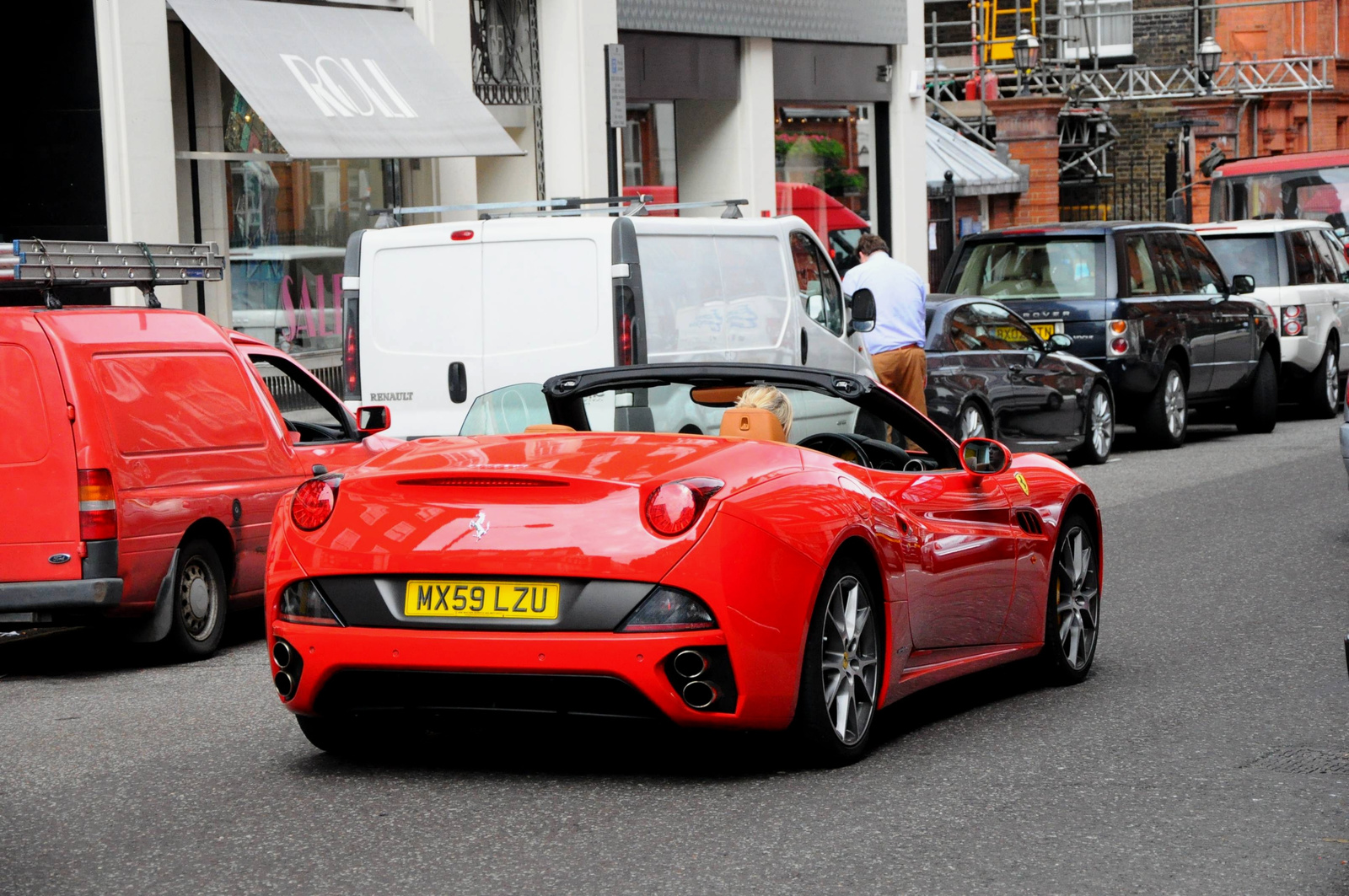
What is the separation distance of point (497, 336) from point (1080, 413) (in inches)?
274

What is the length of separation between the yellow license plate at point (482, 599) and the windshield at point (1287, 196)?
2557 centimetres

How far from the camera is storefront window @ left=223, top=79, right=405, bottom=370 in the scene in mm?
18438

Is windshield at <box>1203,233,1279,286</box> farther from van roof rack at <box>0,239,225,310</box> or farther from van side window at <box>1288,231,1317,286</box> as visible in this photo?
van roof rack at <box>0,239,225,310</box>

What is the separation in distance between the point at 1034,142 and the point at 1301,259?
18.7 m

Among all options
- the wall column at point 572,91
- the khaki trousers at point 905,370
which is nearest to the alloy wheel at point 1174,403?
the khaki trousers at point 905,370

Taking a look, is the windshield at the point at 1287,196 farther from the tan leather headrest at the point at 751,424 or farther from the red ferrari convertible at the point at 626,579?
the red ferrari convertible at the point at 626,579

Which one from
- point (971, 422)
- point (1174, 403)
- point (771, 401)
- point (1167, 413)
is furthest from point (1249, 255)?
point (771, 401)

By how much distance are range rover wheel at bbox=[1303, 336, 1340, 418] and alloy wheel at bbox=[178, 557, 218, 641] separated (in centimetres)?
1498

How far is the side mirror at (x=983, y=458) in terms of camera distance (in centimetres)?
719

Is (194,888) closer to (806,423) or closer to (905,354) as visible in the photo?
(806,423)

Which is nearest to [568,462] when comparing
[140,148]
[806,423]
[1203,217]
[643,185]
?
[806,423]

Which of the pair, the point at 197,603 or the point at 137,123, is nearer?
A: the point at 197,603

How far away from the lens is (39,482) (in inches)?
351

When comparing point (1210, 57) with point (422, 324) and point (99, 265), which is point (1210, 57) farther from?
point (99, 265)
